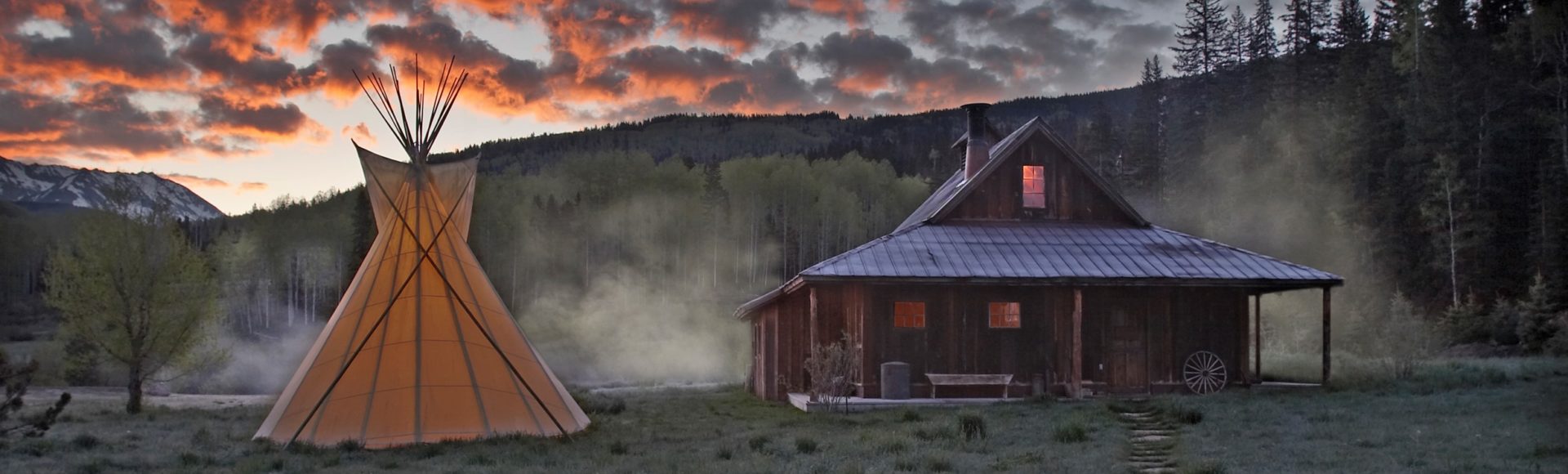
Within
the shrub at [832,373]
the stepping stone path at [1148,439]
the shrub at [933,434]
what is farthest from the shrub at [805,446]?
the shrub at [832,373]

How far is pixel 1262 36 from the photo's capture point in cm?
6712

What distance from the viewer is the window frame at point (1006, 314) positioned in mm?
20125

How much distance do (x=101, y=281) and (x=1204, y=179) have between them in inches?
1908

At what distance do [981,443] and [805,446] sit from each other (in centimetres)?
194

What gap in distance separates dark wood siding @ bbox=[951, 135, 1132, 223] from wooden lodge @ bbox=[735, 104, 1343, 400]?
985 mm

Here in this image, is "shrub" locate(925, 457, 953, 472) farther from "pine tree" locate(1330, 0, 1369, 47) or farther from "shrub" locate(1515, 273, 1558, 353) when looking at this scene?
"pine tree" locate(1330, 0, 1369, 47)

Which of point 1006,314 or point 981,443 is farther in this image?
point 1006,314

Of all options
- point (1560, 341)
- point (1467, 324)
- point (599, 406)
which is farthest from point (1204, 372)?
point (1467, 324)

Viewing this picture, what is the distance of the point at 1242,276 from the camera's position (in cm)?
1905

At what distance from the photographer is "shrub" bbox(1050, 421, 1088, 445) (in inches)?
497

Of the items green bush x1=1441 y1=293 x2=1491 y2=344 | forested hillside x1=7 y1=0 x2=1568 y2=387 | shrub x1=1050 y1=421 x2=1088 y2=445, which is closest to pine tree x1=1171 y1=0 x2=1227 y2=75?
forested hillside x1=7 y1=0 x2=1568 y2=387

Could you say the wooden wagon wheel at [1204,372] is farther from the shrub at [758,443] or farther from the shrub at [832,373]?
the shrub at [758,443]

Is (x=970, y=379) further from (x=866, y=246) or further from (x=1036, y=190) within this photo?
(x=1036, y=190)

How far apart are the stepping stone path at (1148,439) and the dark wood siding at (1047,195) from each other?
19.5 ft
